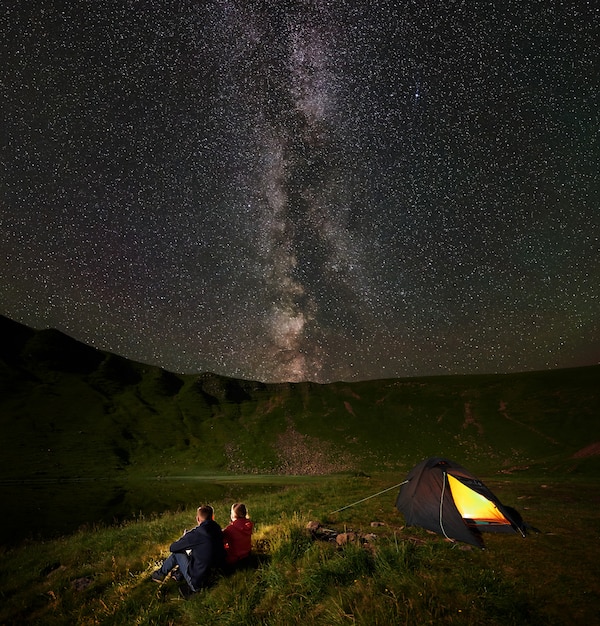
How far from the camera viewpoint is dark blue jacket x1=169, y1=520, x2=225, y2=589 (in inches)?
323

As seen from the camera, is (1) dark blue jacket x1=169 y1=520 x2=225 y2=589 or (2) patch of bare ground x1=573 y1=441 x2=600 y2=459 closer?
(1) dark blue jacket x1=169 y1=520 x2=225 y2=589

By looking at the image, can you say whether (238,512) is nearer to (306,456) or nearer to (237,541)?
(237,541)

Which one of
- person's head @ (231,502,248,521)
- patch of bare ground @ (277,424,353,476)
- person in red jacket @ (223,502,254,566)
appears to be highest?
person's head @ (231,502,248,521)

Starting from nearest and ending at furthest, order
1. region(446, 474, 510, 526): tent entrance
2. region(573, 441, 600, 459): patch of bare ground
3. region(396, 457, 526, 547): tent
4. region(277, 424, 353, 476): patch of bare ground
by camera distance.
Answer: region(396, 457, 526, 547): tent, region(446, 474, 510, 526): tent entrance, region(573, 441, 600, 459): patch of bare ground, region(277, 424, 353, 476): patch of bare ground

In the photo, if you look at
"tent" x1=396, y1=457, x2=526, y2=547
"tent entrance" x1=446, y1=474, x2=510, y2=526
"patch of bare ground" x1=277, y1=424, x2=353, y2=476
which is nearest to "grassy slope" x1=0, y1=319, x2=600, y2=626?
"patch of bare ground" x1=277, y1=424, x2=353, y2=476

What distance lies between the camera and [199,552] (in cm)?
833

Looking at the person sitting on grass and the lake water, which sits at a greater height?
the person sitting on grass

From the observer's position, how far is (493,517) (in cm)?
1417

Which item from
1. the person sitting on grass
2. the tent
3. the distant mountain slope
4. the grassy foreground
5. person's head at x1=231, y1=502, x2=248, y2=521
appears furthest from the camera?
the distant mountain slope

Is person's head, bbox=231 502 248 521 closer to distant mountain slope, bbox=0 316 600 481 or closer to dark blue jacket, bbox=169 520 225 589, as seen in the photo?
dark blue jacket, bbox=169 520 225 589

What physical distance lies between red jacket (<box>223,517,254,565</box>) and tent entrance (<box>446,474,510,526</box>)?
887cm

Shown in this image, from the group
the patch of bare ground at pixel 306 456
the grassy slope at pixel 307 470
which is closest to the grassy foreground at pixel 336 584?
the grassy slope at pixel 307 470

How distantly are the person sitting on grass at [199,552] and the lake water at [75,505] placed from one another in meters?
19.3

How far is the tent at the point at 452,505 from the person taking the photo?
13.4 m
